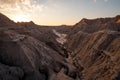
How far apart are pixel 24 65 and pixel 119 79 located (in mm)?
9341

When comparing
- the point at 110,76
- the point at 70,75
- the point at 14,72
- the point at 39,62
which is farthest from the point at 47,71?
the point at 110,76

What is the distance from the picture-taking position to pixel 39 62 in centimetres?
2261

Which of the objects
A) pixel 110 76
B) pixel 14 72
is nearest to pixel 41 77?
pixel 14 72

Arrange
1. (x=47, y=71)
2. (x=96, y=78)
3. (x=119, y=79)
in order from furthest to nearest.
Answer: (x=47, y=71)
(x=96, y=78)
(x=119, y=79)

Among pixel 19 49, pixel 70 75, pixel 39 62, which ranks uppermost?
pixel 19 49

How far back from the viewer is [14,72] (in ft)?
57.6

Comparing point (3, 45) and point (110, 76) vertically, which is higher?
point (3, 45)

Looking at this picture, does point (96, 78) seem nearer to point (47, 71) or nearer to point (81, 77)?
point (81, 77)

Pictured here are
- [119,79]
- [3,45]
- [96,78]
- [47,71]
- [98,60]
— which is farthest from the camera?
Answer: [98,60]

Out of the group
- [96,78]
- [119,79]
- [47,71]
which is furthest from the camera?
[47,71]

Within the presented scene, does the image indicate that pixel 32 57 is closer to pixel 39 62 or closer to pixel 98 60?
pixel 39 62

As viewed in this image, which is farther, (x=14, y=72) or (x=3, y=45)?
(x=3, y=45)

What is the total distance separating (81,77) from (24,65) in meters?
6.58

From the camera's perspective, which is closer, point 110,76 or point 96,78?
point 110,76
